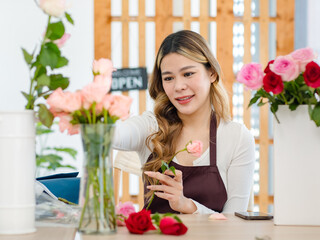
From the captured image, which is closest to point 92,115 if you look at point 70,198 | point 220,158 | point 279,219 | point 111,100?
point 111,100

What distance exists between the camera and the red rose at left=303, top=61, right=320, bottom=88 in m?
1.30

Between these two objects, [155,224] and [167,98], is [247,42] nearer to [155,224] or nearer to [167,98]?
[167,98]

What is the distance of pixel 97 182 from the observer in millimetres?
1134

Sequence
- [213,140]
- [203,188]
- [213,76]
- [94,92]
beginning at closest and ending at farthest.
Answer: [94,92] < [203,188] < [213,140] < [213,76]

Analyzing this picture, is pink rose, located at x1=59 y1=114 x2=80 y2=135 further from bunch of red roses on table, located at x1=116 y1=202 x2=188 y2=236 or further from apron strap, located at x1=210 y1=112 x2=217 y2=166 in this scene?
apron strap, located at x1=210 y1=112 x2=217 y2=166

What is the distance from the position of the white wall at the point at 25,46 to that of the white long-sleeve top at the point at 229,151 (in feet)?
7.87

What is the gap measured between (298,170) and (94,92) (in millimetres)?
599

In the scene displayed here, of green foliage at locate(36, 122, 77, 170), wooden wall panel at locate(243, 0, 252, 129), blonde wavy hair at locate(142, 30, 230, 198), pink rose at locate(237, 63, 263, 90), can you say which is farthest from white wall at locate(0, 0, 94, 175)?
A: pink rose at locate(237, 63, 263, 90)

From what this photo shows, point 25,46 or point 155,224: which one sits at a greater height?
point 25,46

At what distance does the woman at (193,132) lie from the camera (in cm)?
220

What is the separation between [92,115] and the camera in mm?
1146

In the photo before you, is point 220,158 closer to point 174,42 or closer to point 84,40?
point 174,42

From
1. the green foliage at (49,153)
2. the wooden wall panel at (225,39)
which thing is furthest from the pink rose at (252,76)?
the green foliage at (49,153)

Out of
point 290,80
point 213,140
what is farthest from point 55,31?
point 213,140
